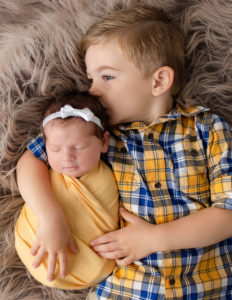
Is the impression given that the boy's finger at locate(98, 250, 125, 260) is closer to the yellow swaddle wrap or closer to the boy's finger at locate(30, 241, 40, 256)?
the yellow swaddle wrap

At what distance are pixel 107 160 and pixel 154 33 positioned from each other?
49cm

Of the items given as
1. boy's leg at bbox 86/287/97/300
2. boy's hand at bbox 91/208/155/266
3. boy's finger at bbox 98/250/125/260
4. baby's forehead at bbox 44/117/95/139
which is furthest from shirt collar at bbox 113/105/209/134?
boy's leg at bbox 86/287/97/300

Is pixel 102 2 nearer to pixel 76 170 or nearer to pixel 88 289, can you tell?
pixel 76 170

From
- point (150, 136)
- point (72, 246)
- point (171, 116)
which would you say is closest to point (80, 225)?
point (72, 246)

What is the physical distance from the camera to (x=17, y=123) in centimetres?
133

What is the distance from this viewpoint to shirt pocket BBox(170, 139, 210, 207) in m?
1.29

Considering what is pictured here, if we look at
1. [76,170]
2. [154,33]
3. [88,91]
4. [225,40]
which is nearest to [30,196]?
[76,170]

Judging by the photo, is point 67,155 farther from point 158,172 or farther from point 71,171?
point 158,172

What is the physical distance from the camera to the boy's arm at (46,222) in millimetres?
1176

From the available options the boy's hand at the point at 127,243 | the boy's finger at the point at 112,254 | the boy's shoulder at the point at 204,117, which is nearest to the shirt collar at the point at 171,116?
the boy's shoulder at the point at 204,117

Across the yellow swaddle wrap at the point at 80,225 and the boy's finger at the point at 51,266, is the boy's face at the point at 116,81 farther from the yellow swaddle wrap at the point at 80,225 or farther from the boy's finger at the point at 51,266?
the boy's finger at the point at 51,266

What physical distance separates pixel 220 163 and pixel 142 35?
0.53m

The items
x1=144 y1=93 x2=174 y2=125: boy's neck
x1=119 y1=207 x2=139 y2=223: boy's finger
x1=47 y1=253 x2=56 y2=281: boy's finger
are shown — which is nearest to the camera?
x1=47 y1=253 x2=56 y2=281: boy's finger

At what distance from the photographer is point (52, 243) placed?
1.18m
